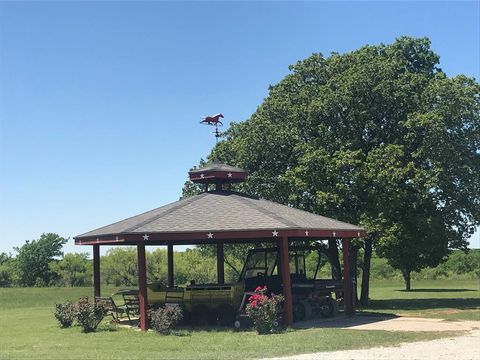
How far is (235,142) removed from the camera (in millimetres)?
27469

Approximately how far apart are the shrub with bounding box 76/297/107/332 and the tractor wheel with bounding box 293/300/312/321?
229 inches

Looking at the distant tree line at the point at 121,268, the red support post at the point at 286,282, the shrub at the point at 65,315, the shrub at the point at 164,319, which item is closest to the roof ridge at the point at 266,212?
the red support post at the point at 286,282

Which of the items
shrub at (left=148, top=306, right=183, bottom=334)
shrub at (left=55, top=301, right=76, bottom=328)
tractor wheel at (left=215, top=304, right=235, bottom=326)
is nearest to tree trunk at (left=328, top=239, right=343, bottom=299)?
tractor wheel at (left=215, top=304, right=235, bottom=326)

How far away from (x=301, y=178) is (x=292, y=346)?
41.2 feet

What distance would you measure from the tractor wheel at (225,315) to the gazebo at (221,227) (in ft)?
6.06

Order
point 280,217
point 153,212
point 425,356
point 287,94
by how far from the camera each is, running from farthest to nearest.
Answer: point 287,94
point 153,212
point 280,217
point 425,356

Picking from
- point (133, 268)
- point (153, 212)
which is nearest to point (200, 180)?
point (153, 212)

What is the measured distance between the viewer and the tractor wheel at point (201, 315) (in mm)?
17266

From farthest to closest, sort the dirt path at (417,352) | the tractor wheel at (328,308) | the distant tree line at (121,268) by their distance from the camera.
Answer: the distant tree line at (121,268), the tractor wheel at (328,308), the dirt path at (417,352)

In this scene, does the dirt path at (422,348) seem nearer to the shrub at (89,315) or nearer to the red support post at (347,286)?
the red support post at (347,286)

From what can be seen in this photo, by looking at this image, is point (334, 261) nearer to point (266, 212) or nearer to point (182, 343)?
point (266, 212)

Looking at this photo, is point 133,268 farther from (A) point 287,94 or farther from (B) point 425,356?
(B) point 425,356

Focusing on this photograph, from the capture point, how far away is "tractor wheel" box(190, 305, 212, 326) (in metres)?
17.3

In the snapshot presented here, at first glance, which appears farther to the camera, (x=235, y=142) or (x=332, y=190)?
(x=235, y=142)
